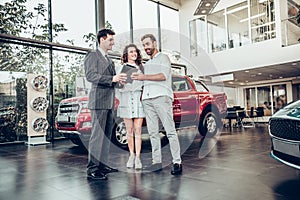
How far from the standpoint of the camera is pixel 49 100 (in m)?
6.12

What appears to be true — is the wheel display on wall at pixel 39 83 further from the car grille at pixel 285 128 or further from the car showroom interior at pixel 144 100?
the car grille at pixel 285 128

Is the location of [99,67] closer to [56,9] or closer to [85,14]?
[56,9]

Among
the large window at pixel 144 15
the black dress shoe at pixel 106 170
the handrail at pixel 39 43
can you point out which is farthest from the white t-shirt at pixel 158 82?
the large window at pixel 144 15

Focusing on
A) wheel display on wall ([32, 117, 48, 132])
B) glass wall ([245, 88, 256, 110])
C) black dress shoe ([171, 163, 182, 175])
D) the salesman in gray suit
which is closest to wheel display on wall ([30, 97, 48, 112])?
wheel display on wall ([32, 117, 48, 132])

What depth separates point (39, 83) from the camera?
5555 millimetres

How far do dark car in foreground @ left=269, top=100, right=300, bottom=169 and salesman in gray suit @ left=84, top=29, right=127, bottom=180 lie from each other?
1.37 meters

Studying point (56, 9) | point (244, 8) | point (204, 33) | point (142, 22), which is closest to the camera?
point (56, 9)

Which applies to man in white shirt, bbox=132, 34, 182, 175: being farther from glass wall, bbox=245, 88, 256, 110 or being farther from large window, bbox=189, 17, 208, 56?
glass wall, bbox=245, 88, 256, 110

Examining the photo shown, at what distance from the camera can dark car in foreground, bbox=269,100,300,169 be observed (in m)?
1.91

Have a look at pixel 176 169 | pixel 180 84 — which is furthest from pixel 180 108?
pixel 176 169

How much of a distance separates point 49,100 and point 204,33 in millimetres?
7277

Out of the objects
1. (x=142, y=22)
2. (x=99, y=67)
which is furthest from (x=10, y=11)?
(x=99, y=67)

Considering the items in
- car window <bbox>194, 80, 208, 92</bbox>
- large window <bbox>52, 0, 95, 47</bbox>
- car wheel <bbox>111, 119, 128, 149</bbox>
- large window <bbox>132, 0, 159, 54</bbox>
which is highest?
large window <bbox>132, 0, 159, 54</bbox>

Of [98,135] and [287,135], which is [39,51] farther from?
[287,135]
